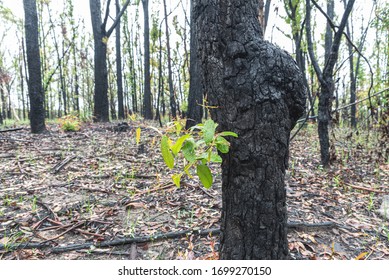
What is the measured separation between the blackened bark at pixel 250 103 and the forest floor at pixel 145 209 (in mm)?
413

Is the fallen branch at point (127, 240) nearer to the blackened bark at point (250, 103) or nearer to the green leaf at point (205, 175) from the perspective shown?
the blackened bark at point (250, 103)

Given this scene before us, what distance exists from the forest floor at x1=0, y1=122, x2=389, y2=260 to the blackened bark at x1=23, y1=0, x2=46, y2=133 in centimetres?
174

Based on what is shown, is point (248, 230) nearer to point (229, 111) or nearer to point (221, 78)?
point (229, 111)

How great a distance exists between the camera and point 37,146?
480 cm

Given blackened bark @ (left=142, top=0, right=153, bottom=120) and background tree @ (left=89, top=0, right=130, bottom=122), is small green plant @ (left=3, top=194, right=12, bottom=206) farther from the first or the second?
blackened bark @ (left=142, top=0, right=153, bottom=120)

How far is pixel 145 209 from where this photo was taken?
256cm

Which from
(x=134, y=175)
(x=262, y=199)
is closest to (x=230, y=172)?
(x=262, y=199)

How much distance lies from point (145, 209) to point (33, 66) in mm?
5095

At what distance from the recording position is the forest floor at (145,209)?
1967 mm

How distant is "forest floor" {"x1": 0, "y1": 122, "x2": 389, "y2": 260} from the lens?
197 cm

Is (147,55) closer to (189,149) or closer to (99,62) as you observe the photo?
(99,62)

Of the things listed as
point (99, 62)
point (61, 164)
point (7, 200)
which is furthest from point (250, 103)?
point (99, 62)

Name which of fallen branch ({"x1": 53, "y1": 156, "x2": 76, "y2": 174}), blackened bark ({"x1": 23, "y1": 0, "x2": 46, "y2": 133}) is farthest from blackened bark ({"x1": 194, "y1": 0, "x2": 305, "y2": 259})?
blackened bark ({"x1": 23, "y1": 0, "x2": 46, "y2": 133})

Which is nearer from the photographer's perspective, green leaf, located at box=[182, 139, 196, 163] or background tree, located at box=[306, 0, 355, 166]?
green leaf, located at box=[182, 139, 196, 163]
